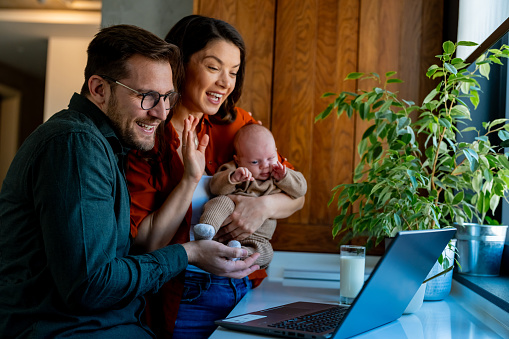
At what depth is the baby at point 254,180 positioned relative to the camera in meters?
1.88

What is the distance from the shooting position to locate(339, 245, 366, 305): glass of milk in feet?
5.33

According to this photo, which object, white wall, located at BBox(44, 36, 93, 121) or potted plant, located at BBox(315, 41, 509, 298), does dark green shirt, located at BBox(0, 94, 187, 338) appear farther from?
white wall, located at BBox(44, 36, 93, 121)

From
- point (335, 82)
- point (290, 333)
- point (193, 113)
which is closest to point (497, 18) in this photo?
point (335, 82)

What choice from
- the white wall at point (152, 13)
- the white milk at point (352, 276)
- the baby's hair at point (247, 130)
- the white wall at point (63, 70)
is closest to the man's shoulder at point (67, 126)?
the baby's hair at point (247, 130)

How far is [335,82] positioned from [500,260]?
1093 millimetres

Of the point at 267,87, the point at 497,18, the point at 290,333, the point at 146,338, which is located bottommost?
the point at 146,338

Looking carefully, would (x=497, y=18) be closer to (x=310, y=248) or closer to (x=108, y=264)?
(x=310, y=248)

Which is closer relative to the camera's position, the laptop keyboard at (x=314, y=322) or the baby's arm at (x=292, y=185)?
the laptop keyboard at (x=314, y=322)

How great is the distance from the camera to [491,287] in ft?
5.77

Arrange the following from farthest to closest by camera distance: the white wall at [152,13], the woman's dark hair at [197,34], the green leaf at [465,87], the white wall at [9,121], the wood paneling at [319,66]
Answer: the white wall at [9,121]
the white wall at [152,13]
the wood paneling at [319,66]
the woman's dark hair at [197,34]
the green leaf at [465,87]

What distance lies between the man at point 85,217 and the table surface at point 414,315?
296mm

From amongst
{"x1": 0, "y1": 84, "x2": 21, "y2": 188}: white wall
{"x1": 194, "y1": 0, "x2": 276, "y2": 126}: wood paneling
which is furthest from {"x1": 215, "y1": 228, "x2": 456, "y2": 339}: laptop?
{"x1": 0, "y1": 84, "x2": 21, "y2": 188}: white wall

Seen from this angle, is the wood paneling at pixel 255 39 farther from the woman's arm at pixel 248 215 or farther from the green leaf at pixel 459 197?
the green leaf at pixel 459 197

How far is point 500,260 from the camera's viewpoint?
2.00m
